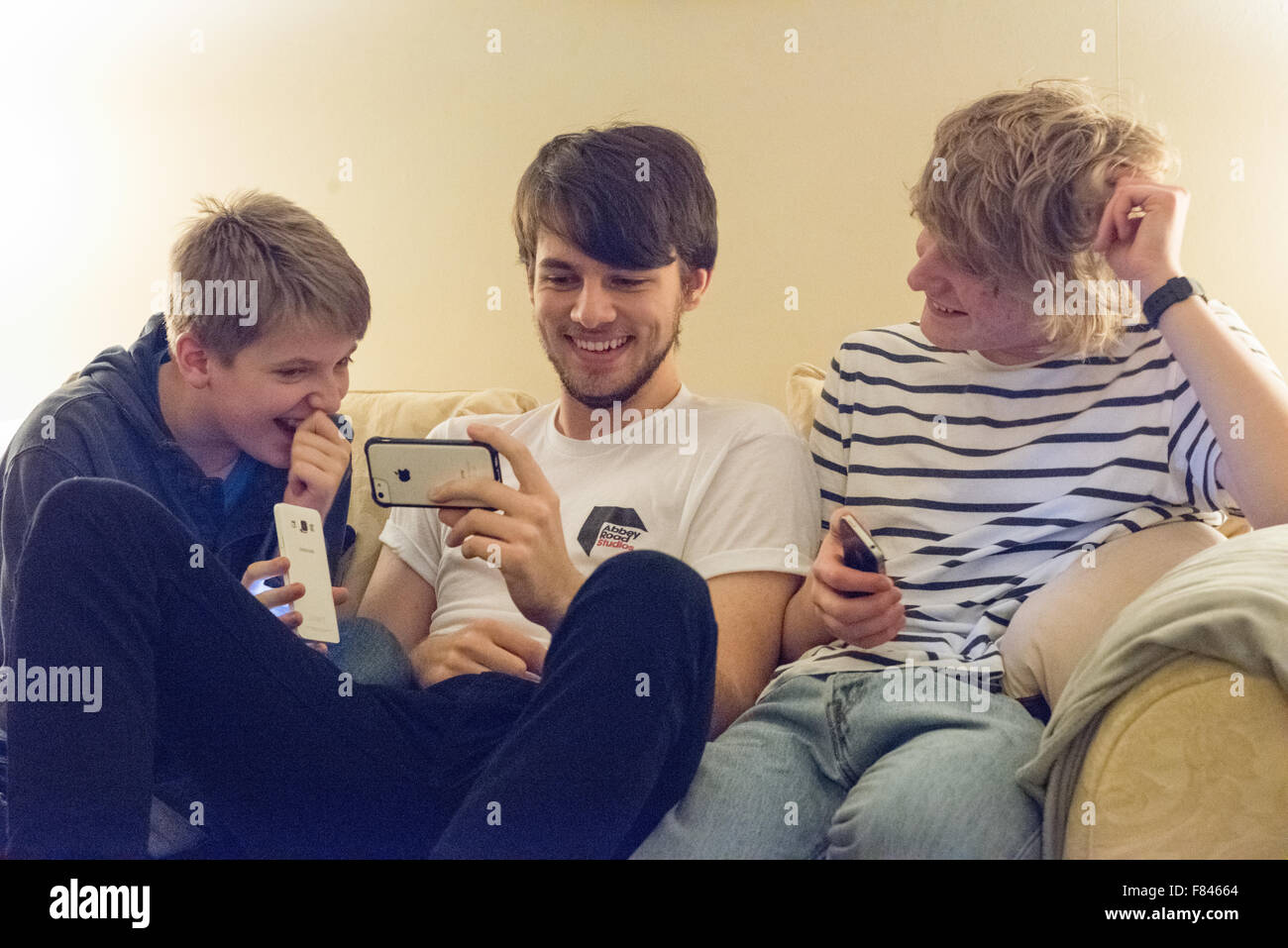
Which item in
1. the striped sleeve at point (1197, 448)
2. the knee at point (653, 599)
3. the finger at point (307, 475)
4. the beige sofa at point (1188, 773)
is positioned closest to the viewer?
the beige sofa at point (1188, 773)

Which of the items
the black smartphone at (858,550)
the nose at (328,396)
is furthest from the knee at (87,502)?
the black smartphone at (858,550)

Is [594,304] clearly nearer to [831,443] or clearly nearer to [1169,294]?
[831,443]

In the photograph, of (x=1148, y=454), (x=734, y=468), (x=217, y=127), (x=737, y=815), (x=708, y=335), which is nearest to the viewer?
(x=737, y=815)

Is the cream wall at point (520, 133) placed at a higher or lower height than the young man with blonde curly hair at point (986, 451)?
higher

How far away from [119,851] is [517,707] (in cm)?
33

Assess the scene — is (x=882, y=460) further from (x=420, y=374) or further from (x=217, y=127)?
(x=217, y=127)

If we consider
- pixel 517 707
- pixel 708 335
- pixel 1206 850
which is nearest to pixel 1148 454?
pixel 1206 850

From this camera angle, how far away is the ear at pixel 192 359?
1.21 metres

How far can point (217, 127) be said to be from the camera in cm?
143

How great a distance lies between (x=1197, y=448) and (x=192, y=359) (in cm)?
100

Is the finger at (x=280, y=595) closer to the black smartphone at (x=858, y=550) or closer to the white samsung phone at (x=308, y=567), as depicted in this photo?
the white samsung phone at (x=308, y=567)
